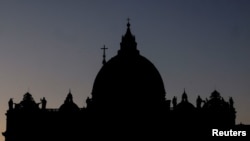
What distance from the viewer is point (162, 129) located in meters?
125

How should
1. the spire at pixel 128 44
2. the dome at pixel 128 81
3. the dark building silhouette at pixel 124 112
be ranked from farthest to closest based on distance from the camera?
the spire at pixel 128 44
the dome at pixel 128 81
the dark building silhouette at pixel 124 112

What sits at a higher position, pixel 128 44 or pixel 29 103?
pixel 128 44

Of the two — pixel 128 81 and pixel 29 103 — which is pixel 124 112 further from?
pixel 29 103

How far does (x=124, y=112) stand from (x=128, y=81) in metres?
5.72

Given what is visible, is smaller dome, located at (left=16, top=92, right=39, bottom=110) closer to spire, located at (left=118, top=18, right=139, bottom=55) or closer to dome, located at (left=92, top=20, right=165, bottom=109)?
dome, located at (left=92, top=20, right=165, bottom=109)

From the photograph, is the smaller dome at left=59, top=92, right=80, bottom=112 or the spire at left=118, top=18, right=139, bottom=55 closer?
the smaller dome at left=59, top=92, right=80, bottom=112

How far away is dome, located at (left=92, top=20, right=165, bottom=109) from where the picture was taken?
129375 millimetres

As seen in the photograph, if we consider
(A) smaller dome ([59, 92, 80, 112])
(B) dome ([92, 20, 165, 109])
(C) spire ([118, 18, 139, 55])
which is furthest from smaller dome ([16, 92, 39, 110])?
(C) spire ([118, 18, 139, 55])

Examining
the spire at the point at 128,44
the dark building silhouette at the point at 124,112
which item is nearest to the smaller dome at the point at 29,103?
the dark building silhouette at the point at 124,112

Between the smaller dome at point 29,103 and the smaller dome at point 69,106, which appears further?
the smaller dome at point 29,103

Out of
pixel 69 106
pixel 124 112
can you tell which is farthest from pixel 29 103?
pixel 124 112

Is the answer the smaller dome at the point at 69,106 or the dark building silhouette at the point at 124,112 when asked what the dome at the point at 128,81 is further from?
the smaller dome at the point at 69,106

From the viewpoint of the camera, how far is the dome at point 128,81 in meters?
129

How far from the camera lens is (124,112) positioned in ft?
417
